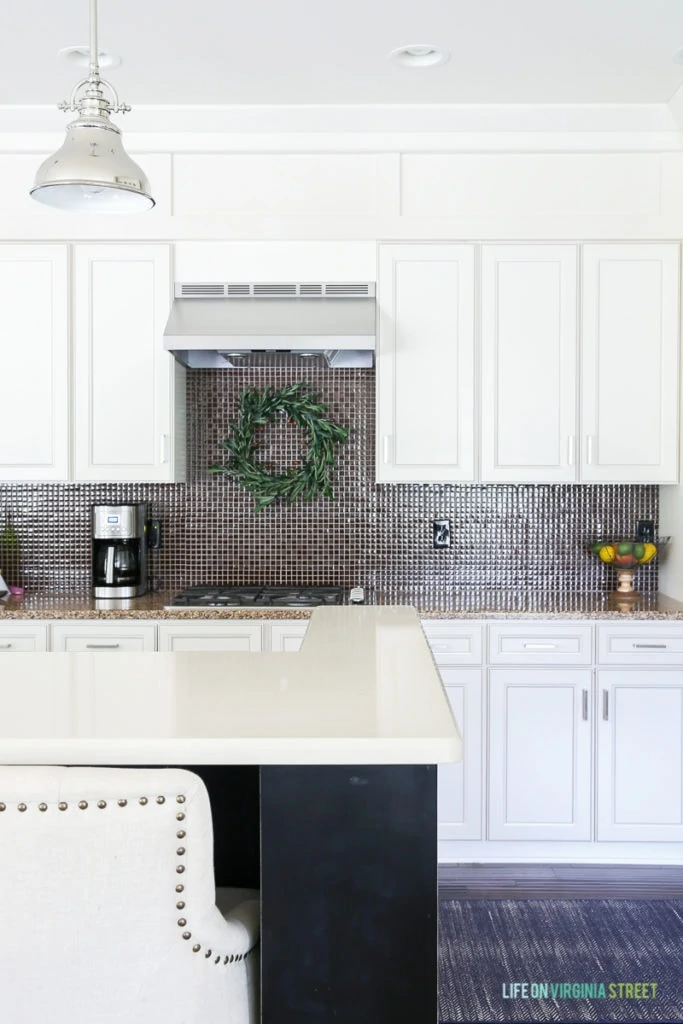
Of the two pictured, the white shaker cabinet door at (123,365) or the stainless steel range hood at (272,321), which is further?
the white shaker cabinet door at (123,365)

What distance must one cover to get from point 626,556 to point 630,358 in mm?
819

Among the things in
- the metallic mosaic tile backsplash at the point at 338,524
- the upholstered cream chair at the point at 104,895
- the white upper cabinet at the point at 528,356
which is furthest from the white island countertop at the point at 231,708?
the metallic mosaic tile backsplash at the point at 338,524

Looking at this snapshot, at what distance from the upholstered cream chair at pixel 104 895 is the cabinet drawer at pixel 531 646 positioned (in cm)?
231

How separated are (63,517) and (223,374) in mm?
968

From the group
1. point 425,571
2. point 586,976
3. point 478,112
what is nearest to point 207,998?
point 586,976

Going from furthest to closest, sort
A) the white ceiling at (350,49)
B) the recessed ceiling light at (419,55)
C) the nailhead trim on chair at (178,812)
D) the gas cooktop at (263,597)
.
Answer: the gas cooktop at (263,597) → the recessed ceiling light at (419,55) → the white ceiling at (350,49) → the nailhead trim on chair at (178,812)

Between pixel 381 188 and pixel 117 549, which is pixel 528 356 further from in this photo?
pixel 117 549

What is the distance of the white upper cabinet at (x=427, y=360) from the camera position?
3.62 m

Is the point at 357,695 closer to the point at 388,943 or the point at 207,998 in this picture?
the point at 388,943

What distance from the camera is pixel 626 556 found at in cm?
377

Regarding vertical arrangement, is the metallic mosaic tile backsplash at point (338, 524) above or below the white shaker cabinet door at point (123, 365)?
below

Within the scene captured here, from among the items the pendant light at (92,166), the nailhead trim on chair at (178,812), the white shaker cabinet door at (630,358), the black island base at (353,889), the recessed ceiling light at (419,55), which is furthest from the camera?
the white shaker cabinet door at (630,358)

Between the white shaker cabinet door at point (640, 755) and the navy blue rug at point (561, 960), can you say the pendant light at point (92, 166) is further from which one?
the white shaker cabinet door at point (640, 755)

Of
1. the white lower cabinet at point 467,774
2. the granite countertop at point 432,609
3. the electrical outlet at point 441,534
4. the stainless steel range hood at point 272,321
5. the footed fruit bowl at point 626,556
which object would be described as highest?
the stainless steel range hood at point 272,321
